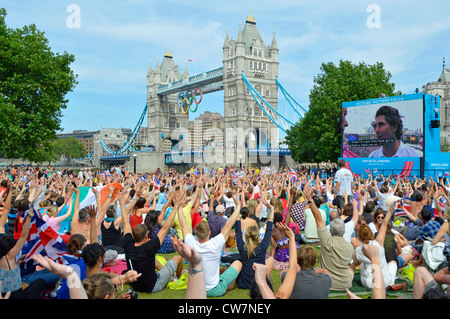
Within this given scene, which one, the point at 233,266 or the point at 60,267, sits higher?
the point at 60,267

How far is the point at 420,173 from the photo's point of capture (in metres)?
23.6

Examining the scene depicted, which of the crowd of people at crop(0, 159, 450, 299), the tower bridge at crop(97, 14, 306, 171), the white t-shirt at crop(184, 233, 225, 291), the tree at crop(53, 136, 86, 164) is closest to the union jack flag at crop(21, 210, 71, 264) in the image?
the crowd of people at crop(0, 159, 450, 299)

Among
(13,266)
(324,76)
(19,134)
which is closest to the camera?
(13,266)

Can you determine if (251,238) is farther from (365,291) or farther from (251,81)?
(251,81)

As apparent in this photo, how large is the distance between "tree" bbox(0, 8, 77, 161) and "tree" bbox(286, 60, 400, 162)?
24324 millimetres

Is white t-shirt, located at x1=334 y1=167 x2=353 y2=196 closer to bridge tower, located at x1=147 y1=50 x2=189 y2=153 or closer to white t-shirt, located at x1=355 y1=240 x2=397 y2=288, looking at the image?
white t-shirt, located at x1=355 y1=240 x2=397 y2=288

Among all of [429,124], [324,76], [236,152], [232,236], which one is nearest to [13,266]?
[232,236]

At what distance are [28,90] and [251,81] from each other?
198ft

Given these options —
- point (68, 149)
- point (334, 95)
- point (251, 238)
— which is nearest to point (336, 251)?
point (251, 238)

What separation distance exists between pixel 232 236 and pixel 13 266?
576 centimetres

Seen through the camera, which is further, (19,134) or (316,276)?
(19,134)

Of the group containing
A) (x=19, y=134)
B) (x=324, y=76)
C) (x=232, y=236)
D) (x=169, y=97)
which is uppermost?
(x=169, y=97)

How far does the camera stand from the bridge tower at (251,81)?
261ft

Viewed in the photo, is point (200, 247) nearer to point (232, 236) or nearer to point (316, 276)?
point (316, 276)
